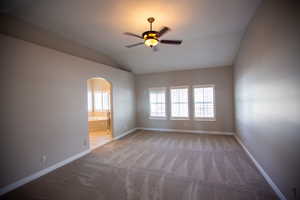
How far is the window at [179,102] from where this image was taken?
20.2ft

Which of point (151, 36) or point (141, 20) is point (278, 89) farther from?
point (141, 20)

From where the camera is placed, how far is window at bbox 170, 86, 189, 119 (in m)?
6.15

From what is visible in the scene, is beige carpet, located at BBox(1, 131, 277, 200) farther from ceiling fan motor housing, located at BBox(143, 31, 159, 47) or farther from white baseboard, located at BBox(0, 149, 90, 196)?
ceiling fan motor housing, located at BBox(143, 31, 159, 47)

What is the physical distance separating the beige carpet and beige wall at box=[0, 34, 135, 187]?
1.49ft

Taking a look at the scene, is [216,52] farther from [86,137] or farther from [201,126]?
[86,137]

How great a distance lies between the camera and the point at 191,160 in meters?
3.31

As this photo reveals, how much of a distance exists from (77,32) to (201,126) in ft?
18.8

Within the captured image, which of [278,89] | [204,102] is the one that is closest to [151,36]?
[278,89]

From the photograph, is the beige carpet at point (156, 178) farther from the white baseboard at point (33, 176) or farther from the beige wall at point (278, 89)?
the beige wall at point (278, 89)

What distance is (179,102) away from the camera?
6273mm

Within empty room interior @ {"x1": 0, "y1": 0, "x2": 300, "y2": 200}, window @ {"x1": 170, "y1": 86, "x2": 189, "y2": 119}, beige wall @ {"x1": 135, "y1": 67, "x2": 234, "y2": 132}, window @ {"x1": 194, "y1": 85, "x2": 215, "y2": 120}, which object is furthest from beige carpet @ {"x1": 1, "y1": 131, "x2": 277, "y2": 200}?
window @ {"x1": 170, "y1": 86, "x2": 189, "y2": 119}

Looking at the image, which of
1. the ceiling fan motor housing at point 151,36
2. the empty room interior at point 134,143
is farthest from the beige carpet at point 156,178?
the ceiling fan motor housing at point 151,36

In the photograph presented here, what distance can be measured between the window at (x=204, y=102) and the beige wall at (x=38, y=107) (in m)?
4.53

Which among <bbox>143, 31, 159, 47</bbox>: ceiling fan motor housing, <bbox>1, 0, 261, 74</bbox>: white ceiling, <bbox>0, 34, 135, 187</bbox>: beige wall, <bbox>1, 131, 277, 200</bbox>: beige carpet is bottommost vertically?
<bbox>1, 131, 277, 200</bbox>: beige carpet
